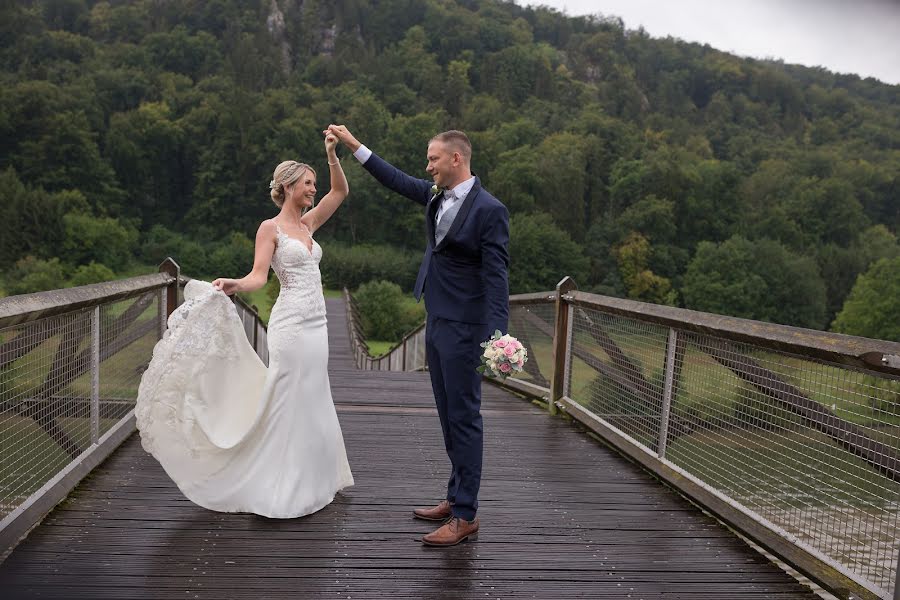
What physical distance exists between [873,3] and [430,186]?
3466mm

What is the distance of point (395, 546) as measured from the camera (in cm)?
367

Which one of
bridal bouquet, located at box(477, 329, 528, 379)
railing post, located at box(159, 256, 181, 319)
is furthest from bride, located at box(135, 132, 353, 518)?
railing post, located at box(159, 256, 181, 319)

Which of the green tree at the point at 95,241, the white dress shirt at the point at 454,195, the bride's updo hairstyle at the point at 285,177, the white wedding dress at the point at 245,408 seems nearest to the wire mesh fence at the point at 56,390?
the white wedding dress at the point at 245,408

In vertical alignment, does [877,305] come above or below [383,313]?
above

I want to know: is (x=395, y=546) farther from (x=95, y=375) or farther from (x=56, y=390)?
(x=95, y=375)

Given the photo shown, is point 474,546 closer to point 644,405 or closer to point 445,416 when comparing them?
point 445,416

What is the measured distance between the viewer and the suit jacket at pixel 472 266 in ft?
11.8

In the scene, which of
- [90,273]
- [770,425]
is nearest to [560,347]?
[770,425]

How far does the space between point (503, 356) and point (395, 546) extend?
3.32 feet

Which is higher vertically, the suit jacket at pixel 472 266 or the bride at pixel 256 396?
the suit jacket at pixel 472 266

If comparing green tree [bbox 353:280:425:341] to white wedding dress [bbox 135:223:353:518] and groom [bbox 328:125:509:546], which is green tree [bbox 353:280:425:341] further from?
groom [bbox 328:125:509:546]

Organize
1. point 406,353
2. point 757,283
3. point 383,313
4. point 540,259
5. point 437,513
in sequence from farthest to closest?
point 540,259
point 757,283
point 383,313
point 406,353
point 437,513

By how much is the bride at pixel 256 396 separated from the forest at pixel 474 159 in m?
56.6

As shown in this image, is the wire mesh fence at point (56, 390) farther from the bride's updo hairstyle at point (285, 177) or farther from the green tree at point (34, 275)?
the green tree at point (34, 275)
